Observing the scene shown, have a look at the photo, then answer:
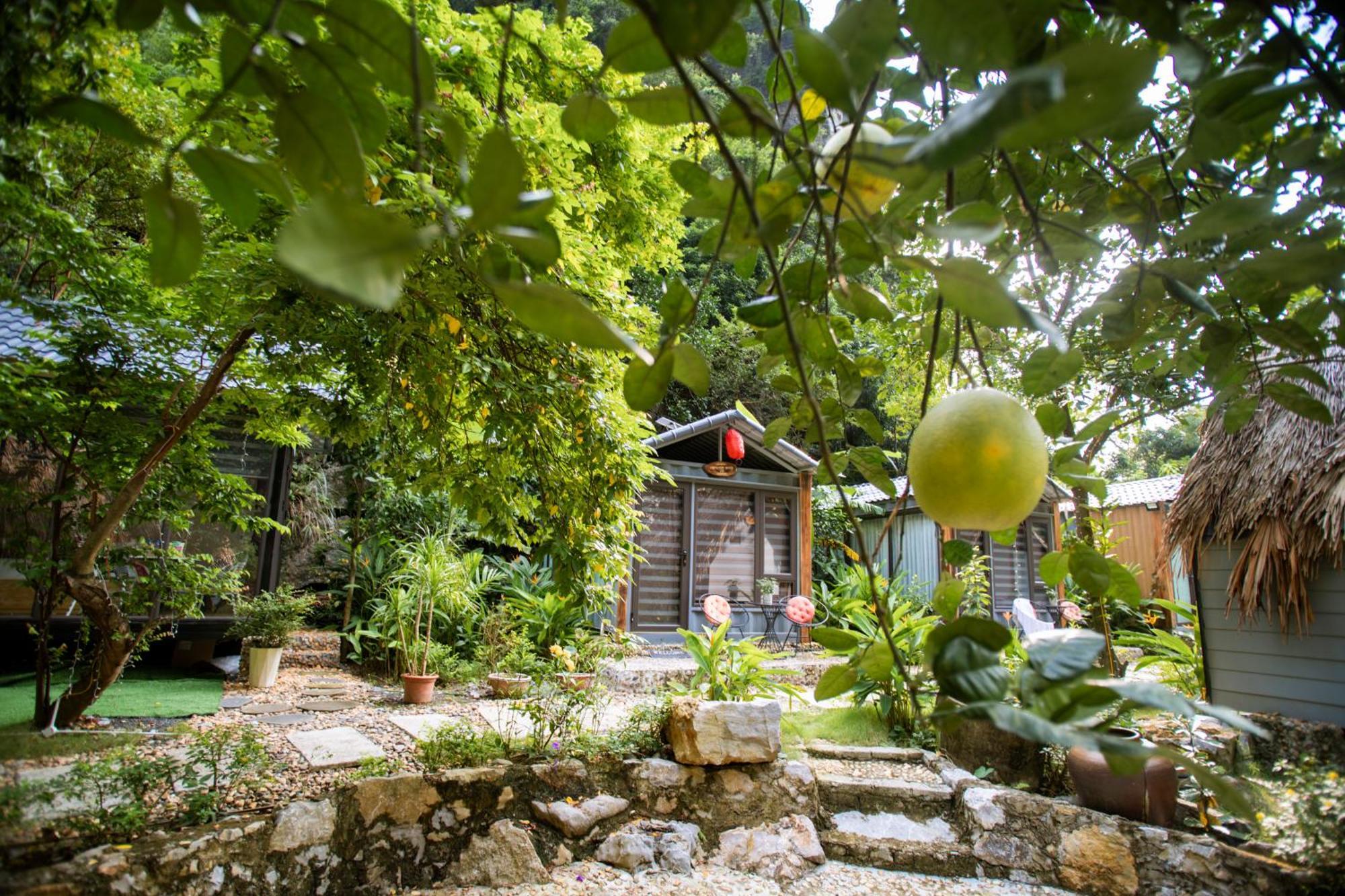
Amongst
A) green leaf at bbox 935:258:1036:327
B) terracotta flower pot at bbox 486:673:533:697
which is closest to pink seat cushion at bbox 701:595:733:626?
terracotta flower pot at bbox 486:673:533:697

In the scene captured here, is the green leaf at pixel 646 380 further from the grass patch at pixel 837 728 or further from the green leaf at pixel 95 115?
the grass patch at pixel 837 728

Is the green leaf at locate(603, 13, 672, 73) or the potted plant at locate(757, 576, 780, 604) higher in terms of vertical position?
the green leaf at locate(603, 13, 672, 73)

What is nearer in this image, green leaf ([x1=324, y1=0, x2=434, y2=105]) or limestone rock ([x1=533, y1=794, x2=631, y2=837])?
green leaf ([x1=324, y1=0, x2=434, y2=105])

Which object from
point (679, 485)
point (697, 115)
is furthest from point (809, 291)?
point (679, 485)

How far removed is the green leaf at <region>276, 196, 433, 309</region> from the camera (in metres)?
0.21

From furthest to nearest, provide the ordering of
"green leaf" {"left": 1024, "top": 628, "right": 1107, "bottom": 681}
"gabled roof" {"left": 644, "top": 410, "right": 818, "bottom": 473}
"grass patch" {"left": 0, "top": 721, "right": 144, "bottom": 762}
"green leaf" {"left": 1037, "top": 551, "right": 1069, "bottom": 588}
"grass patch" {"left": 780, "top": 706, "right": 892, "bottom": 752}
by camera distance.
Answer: "gabled roof" {"left": 644, "top": 410, "right": 818, "bottom": 473}, "grass patch" {"left": 780, "top": 706, "right": 892, "bottom": 752}, "grass patch" {"left": 0, "top": 721, "right": 144, "bottom": 762}, "green leaf" {"left": 1037, "top": 551, "right": 1069, "bottom": 588}, "green leaf" {"left": 1024, "top": 628, "right": 1107, "bottom": 681}

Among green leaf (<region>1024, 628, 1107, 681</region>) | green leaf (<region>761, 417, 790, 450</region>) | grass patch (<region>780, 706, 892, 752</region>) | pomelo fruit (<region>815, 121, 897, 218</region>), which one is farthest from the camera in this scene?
grass patch (<region>780, 706, 892, 752</region>)

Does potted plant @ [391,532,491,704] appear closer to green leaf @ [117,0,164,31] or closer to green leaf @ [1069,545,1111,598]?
green leaf @ [1069,545,1111,598]

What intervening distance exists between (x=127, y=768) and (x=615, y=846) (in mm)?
1966

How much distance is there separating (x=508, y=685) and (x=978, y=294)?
17.1 feet

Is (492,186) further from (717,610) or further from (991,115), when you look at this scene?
(717,610)

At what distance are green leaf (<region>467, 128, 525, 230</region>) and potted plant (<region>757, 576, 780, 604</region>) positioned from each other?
28.3 feet

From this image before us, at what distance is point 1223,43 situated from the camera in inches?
37.3

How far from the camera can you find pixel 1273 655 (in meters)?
4.20
